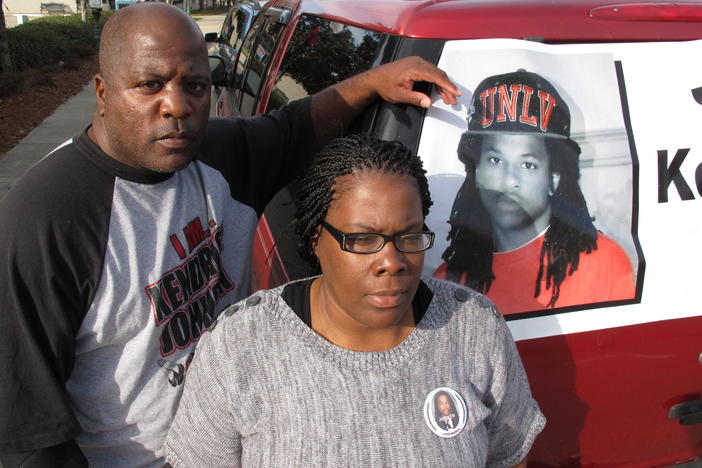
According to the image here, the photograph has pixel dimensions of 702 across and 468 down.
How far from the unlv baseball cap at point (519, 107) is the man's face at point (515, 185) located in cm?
3

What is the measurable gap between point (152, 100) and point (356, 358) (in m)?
0.85

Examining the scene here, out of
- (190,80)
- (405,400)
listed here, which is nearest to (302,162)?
(190,80)

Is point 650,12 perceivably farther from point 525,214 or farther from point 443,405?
point 443,405

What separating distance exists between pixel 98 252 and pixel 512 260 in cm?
111

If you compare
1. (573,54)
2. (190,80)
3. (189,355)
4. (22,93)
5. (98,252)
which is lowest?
(22,93)

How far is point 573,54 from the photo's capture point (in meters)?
1.95

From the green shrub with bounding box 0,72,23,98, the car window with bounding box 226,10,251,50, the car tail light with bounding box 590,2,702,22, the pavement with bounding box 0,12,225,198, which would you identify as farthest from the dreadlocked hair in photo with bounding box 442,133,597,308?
the green shrub with bounding box 0,72,23,98

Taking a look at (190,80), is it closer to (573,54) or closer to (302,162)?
(302,162)

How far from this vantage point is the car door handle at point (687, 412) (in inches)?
79.3

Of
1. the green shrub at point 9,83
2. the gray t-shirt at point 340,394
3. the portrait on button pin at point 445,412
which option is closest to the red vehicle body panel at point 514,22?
the gray t-shirt at point 340,394

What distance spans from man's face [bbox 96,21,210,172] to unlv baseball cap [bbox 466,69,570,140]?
788mm

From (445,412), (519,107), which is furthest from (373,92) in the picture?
(445,412)

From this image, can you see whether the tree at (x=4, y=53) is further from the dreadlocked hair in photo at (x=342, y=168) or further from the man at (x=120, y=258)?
the dreadlocked hair in photo at (x=342, y=168)

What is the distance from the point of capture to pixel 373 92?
6.50ft
